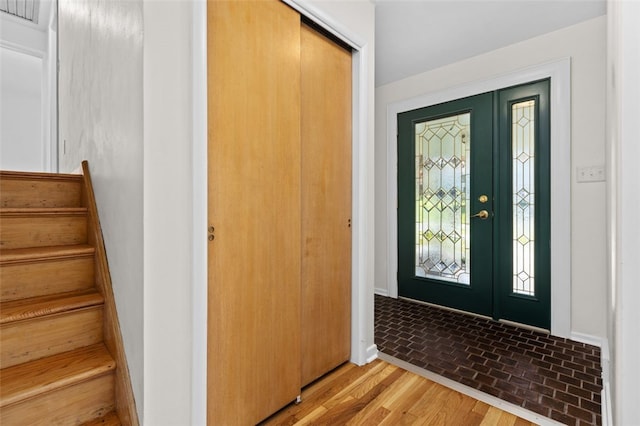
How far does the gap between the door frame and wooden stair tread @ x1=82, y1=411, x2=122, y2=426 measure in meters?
0.29

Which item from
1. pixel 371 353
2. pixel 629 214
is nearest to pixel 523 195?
pixel 371 353

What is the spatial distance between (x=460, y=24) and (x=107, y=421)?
3193 mm

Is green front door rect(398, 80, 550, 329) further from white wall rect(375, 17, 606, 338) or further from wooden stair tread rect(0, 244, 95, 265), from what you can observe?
wooden stair tread rect(0, 244, 95, 265)

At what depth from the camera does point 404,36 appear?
8.52ft

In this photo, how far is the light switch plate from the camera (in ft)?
7.48

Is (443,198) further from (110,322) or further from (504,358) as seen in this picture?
(110,322)

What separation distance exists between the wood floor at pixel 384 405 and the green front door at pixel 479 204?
1369 mm

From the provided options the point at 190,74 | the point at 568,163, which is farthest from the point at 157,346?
the point at 568,163

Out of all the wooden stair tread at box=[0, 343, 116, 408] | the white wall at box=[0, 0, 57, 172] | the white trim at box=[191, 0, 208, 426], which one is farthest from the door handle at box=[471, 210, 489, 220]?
the white wall at box=[0, 0, 57, 172]

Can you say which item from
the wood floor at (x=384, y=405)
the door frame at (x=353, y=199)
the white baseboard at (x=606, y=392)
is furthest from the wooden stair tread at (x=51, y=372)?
the white baseboard at (x=606, y=392)

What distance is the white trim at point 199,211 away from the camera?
3.95ft

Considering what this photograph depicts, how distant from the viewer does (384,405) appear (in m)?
1.64

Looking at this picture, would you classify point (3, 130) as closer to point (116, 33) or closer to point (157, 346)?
point (116, 33)

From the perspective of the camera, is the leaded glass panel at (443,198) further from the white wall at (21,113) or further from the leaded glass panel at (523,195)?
the white wall at (21,113)
